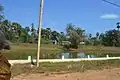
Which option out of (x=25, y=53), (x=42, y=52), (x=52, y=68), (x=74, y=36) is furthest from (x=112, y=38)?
(x=52, y=68)

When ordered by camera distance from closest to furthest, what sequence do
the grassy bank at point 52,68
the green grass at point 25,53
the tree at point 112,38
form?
the grassy bank at point 52,68 < the green grass at point 25,53 < the tree at point 112,38

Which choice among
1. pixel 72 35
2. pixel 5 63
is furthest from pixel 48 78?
pixel 72 35

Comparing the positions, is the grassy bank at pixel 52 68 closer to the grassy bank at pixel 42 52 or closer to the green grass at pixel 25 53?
the green grass at pixel 25 53

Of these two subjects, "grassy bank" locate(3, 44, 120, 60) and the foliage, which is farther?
the foliage

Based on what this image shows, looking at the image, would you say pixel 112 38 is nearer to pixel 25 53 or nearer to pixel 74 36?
pixel 74 36

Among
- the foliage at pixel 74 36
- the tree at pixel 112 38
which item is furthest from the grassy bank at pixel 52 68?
the tree at pixel 112 38

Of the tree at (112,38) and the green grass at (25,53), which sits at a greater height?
the tree at (112,38)

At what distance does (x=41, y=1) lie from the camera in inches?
997

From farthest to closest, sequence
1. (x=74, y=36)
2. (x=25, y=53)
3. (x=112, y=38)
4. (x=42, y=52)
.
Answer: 1. (x=112, y=38)
2. (x=74, y=36)
3. (x=42, y=52)
4. (x=25, y=53)

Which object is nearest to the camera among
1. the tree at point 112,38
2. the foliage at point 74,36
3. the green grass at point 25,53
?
the green grass at point 25,53

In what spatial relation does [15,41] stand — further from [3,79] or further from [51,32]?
[3,79]

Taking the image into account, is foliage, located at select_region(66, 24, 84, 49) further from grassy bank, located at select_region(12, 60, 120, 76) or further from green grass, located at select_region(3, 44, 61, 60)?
grassy bank, located at select_region(12, 60, 120, 76)

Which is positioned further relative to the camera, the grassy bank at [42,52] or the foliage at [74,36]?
the foliage at [74,36]

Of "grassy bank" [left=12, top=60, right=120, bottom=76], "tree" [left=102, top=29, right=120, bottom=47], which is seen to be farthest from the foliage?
"grassy bank" [left=12, top=60, right=120, bottom=76]
